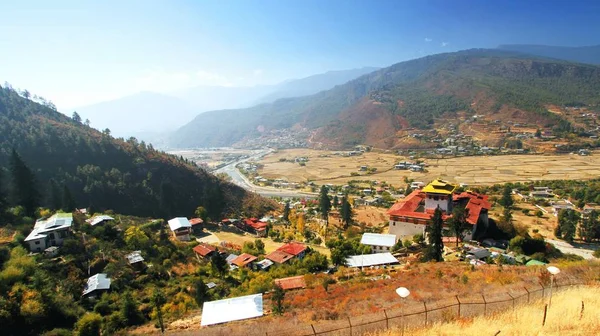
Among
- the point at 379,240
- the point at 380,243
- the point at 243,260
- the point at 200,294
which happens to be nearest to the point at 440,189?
the point at 379,240

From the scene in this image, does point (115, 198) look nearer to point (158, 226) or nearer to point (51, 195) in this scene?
point (51, 195)

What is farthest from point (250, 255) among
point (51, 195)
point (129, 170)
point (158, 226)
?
point (129, 170)

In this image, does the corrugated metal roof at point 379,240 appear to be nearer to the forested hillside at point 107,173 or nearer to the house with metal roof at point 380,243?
the house with metal roof at point 380,243

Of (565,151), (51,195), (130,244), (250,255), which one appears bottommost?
(565,151)

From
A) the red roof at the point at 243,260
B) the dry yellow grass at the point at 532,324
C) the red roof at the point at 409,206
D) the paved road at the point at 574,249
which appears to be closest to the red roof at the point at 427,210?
the red roof at the point at 409,206

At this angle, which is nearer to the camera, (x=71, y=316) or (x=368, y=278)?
(x=71, y=316)

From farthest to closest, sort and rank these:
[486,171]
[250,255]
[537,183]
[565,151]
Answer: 1. [565,151]
2. [486,171]
3. [537,183]
4. [250,255]

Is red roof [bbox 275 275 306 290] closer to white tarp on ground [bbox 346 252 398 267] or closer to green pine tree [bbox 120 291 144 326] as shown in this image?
white tarp on ground [bbox 346 252 398 267]
